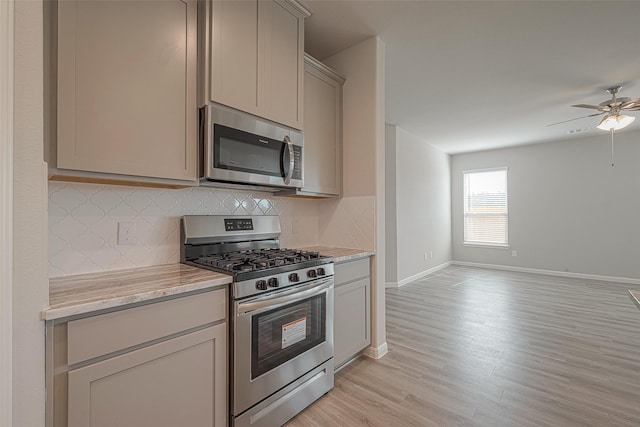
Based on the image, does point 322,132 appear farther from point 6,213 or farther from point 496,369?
point 496,369

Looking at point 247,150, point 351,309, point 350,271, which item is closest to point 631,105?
point 350,271

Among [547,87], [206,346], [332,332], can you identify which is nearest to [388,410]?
[332,332]

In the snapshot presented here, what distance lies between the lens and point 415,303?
13.1ft

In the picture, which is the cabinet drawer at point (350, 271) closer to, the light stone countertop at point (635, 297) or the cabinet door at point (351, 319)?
the cabinet door at point (351, 319)

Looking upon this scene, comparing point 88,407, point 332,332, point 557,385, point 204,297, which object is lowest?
point 557,385

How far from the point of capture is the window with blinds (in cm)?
640

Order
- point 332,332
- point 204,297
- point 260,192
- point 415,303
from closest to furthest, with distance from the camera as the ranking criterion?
point 204,297 → point 332,332 → point 260,192 → point 415,303

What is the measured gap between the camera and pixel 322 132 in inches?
97.6

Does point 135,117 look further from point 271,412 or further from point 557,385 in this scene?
point 557,385

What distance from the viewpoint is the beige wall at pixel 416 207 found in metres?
4.91

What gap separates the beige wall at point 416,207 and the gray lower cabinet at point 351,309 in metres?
2.59

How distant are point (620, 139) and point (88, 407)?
25.7 ft

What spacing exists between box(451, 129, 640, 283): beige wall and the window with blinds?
0.16 m

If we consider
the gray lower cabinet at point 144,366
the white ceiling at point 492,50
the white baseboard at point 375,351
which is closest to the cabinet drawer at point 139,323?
the gray lower cabinet at point 144,366
